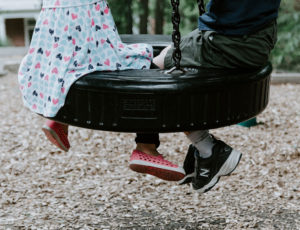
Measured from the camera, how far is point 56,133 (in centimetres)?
190

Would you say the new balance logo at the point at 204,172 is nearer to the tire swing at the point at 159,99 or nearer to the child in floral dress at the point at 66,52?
the tire swing at the point at 159,99

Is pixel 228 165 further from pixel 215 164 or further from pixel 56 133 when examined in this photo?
pixel 56 133

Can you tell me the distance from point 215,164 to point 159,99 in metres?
0.49

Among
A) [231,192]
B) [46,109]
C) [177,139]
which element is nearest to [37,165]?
[177,139]

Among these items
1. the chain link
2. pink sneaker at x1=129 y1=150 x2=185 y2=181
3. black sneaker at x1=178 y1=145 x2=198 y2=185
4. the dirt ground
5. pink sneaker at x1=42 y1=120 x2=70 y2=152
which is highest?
the chain link

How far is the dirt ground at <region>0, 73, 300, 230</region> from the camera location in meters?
2.67

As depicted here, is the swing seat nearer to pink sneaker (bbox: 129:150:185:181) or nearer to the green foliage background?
pink sneaker (bbox: 129:150:185:181)

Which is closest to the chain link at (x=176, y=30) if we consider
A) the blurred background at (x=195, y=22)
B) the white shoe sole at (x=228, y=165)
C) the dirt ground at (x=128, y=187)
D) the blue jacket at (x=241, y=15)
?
the blue jacket at (x=241, y=15)

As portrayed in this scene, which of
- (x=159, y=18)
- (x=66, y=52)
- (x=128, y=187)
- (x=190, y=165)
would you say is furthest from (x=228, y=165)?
(x=159, y=18)

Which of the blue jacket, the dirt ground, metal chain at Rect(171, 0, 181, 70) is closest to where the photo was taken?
metal chain at Rect(171, 0, 181, 70)

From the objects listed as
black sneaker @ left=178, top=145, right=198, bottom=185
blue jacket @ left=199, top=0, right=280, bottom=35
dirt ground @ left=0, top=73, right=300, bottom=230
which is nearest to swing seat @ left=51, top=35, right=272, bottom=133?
blue jacket @ left=199, top=0, right=280, bottom=35

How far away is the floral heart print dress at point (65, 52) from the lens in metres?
1.56

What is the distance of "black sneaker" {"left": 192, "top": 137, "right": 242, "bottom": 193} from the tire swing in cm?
29

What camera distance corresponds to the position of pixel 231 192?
3014 mm
